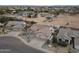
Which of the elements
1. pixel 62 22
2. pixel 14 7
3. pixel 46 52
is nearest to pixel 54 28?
pixel 62 22

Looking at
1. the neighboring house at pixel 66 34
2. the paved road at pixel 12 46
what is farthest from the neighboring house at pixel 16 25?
the neighboring house at pixel 66 34

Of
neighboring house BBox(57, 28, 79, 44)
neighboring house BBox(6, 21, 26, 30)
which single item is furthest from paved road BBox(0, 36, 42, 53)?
neighboring house BBox(57, 28, 79, 44)

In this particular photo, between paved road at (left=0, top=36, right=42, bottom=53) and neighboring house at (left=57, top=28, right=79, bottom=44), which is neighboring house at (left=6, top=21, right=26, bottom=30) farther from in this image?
neighboring house at (left=57, top=28, right=79, bottom=44)

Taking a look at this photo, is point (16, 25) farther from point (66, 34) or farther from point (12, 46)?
point (66, 34)

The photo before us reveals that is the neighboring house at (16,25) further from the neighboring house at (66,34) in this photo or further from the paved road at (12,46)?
the neighboring house at (66,34)

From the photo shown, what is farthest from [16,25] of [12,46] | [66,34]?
[66,34]
